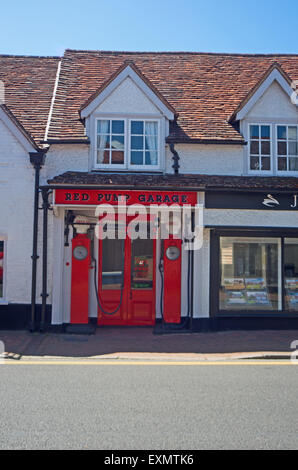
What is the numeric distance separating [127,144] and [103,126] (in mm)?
800

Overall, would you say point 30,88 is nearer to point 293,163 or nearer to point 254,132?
point 254,132

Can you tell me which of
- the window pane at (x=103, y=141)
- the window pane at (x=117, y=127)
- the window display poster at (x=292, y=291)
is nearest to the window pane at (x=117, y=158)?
the window pane at (x=103, y=141)

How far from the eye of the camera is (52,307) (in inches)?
428

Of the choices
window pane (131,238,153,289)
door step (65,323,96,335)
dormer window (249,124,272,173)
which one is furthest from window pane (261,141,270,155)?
door step (65,323,96,335)

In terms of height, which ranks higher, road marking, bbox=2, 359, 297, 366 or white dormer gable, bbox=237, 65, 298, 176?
white dormer gable, bbox=237, 65, 298, 176

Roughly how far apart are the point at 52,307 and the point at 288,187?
640cm

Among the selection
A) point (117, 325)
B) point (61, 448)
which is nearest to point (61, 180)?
point (117, 325)

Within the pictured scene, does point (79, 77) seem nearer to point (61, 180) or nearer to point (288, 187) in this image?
point (61, 180)

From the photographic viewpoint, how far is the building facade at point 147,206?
10.9 metres

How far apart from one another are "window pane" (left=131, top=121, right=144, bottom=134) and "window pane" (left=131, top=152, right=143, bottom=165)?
0.59m

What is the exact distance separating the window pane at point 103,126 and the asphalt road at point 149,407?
21.0 feet

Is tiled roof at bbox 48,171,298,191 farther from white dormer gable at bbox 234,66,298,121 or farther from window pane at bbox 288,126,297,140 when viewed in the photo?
white dormer gable at bbox 234,66,298,121

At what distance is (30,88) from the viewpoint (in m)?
13.9

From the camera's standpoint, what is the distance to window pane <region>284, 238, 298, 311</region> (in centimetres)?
1141
